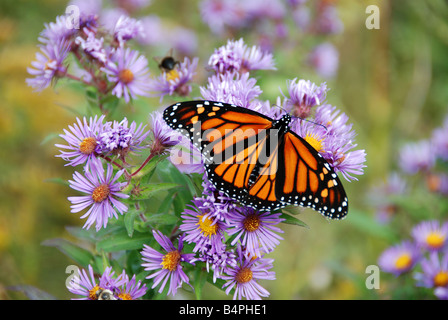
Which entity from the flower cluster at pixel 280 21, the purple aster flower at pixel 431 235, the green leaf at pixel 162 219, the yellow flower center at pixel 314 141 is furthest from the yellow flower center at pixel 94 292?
the flower cluster at pixel 280 21

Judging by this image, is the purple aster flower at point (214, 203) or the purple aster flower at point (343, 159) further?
the purple aster flower at point (343, 159)

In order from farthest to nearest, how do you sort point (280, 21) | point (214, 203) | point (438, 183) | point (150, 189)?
point (280, 21) < point (438, 183) < point (150, 189) < point (214, 203)

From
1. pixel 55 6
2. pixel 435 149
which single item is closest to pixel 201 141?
pixel 435 149

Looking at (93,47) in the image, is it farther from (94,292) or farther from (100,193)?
(94,292)

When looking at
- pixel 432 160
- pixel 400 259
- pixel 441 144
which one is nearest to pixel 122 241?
pixel 400 259

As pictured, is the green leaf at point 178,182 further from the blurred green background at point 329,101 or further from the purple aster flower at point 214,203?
the blurred green background at point 329,101
